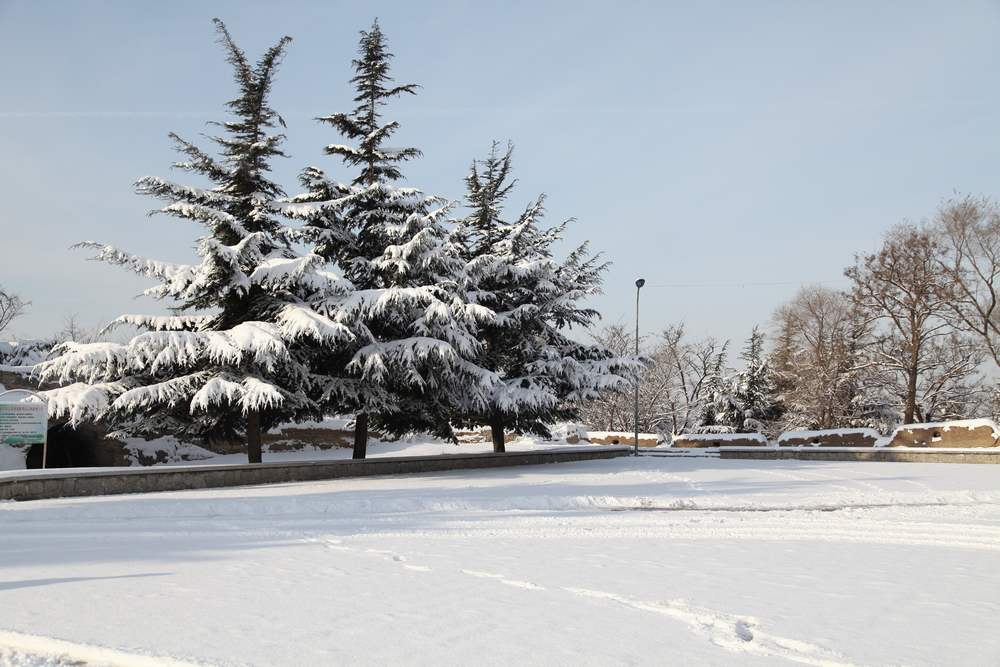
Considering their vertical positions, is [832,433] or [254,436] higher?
[254,436]

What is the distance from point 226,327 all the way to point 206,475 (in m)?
4.61

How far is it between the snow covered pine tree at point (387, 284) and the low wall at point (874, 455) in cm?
1381

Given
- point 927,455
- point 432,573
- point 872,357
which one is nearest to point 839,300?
point 872,357

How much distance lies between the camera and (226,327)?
17.5 meters

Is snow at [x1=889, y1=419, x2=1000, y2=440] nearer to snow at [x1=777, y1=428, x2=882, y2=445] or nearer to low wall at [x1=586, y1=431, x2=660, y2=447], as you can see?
snow at [x1=777, y1=428, x2=882, y2=445]


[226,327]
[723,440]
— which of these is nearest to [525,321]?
[226,327]

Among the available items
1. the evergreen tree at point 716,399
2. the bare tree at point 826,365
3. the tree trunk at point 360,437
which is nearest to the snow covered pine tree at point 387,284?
the tree trunk at point 360,437

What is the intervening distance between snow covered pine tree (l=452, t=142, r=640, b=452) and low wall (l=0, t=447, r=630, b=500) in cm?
249

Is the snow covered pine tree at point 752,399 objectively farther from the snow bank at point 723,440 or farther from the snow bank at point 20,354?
the snow bank at point 20,354

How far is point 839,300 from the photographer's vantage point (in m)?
44.9

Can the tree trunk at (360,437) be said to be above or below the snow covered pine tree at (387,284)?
below

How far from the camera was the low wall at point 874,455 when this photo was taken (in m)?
23.1

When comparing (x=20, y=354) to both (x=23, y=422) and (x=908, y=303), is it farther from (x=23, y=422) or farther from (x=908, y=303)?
(x=908, y=303)

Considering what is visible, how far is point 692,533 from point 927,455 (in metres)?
18.7
